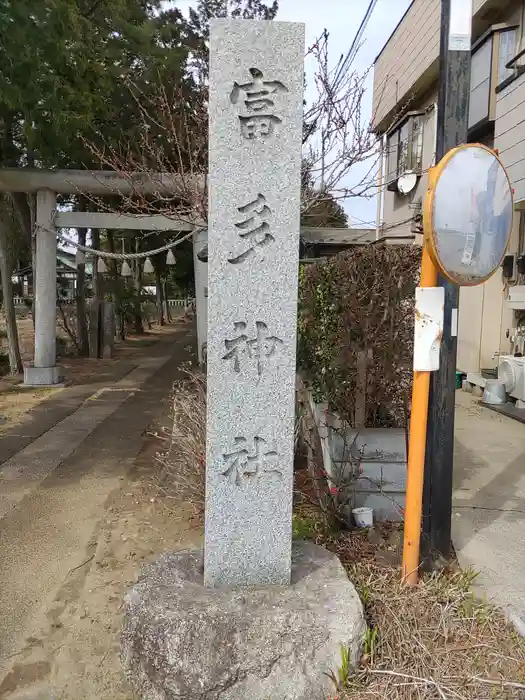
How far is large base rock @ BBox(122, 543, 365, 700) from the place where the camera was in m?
2.49

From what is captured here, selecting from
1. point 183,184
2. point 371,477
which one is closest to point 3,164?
point 183,184

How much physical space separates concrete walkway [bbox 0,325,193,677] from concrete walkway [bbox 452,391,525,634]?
261cm

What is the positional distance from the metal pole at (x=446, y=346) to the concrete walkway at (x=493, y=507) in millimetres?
362

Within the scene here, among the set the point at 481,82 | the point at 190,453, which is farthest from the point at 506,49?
the point at 190,453

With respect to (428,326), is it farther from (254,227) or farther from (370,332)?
(370,332)

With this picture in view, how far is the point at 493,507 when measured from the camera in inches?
184

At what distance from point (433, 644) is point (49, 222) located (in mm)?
9932

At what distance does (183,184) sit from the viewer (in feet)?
17.1

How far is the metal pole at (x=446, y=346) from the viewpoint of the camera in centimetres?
325

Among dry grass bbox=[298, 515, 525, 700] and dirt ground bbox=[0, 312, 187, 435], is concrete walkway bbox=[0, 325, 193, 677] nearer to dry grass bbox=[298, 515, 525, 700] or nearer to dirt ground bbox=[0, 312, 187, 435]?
dirt ground bbox=[0, 312, 187, 435]

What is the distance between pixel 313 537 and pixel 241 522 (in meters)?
1.32

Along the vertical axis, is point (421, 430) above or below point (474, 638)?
above

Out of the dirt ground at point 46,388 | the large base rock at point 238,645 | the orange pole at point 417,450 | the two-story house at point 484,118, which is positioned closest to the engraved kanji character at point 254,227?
the orange pole at point 417,450

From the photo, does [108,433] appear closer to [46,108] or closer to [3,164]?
[46,108]
